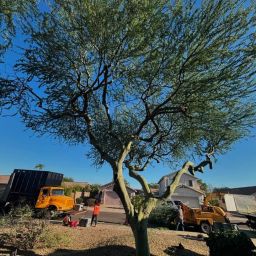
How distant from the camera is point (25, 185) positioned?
2077 centimetres

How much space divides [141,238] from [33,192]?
15.1m

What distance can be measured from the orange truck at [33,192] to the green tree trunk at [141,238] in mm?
13682

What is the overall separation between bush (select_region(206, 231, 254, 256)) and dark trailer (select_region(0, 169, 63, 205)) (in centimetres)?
1530

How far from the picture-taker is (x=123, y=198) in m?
8.15

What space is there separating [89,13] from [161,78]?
272cm

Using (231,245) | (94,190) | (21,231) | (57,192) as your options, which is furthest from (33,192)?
(94,190)

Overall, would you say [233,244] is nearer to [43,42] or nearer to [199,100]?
[199,100]

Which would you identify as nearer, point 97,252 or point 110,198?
point 97,252

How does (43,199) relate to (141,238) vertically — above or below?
above

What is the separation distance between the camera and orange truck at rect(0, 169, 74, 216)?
65.8 ft

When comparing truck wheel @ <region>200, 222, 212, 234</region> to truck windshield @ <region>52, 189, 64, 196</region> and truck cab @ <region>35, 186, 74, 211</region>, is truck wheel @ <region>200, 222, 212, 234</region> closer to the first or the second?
truck cab @ <region>35, 186, 74, 211</region>

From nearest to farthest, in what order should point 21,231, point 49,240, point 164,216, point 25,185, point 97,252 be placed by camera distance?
1. point 97,252
2. point 21,231
3. point 49,240
4. point 164,216
5. point 25,185

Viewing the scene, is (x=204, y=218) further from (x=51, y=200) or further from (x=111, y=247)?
(x=111, y=247)

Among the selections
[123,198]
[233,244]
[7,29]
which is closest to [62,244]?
[123,198]
